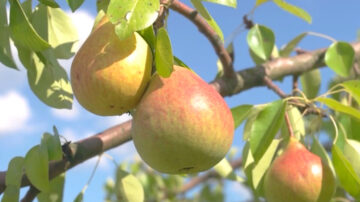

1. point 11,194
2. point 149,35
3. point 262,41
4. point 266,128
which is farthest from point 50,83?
point 262,41

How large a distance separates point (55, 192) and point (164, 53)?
2.10 feet

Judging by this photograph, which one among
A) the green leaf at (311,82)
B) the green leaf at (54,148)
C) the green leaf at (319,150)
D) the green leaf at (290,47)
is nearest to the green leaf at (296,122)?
the green leaf at (319,150)

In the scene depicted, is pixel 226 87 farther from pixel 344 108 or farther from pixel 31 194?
pixel 31 194

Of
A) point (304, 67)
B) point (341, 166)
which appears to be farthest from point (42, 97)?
point (304, 67)

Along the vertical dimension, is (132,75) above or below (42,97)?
above

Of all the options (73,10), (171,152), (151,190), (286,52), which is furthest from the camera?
(151,190)

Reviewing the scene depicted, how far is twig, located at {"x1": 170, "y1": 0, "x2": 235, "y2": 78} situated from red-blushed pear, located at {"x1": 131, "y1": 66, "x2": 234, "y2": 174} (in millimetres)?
547

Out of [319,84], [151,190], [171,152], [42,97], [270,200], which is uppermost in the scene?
[171,152]

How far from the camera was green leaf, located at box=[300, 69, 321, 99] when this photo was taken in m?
1.94

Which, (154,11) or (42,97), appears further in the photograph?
(42,97)

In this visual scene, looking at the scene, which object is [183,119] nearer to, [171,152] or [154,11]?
[171,152]

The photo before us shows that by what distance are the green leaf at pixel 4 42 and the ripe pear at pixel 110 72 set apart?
0.25m

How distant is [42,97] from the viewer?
113 centimetres

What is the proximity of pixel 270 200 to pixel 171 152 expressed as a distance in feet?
1.54
